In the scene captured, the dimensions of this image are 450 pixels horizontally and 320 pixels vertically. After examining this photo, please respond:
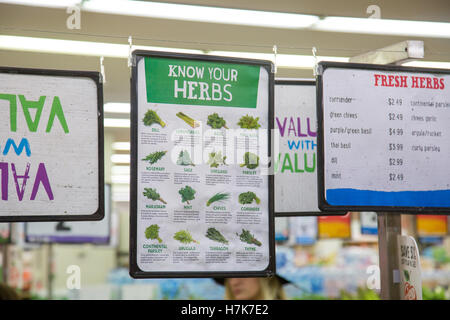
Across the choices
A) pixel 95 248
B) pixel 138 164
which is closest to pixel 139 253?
pixel 138 164

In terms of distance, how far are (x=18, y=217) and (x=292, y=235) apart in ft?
18.5

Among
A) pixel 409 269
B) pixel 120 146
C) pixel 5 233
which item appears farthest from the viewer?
pixel 120 146

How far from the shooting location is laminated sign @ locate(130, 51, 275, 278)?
1687 millimetres

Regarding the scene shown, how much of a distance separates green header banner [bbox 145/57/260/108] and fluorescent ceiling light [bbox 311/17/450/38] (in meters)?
2.40

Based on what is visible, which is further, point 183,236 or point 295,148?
point 295,148

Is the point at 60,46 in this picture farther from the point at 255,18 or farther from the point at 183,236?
the point at 183,236

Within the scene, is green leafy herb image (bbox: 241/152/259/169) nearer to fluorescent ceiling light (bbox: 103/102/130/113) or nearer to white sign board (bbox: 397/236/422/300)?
white sign board (bbox: 397/236/422/300)

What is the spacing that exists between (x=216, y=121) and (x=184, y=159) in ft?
0.56

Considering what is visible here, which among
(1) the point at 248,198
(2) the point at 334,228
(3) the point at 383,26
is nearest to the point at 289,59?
A: (3) the point at 383,26

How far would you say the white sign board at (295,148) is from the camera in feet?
6.60

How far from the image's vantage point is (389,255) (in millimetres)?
2217

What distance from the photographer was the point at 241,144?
1.79 m

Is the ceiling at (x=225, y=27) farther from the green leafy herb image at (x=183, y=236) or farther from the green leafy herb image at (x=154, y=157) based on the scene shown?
the green leafy herb image at (x=183, y=236)

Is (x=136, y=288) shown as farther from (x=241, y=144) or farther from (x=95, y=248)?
(x=95, y=248)
